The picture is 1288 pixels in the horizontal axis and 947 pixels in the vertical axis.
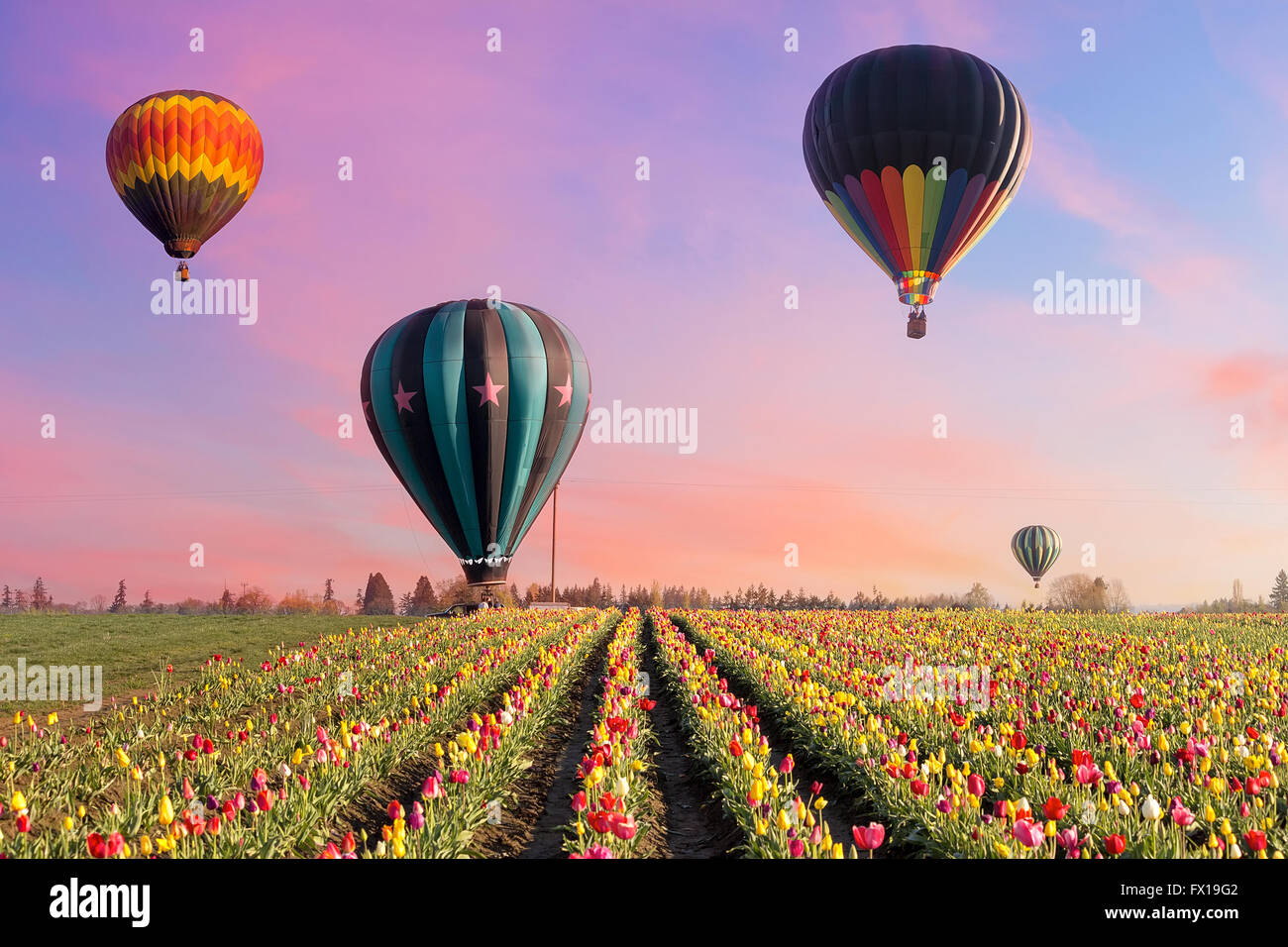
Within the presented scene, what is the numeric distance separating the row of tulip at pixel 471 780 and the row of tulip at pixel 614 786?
83 centimetres

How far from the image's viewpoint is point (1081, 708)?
12.7 meters

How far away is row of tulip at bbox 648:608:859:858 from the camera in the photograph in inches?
271

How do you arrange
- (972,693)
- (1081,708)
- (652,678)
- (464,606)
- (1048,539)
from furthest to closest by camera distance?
1. (1048,539)
2. (464,606)
3. (652,678)
4. (972,693)
5. (1081,708)

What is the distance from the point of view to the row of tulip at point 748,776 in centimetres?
688

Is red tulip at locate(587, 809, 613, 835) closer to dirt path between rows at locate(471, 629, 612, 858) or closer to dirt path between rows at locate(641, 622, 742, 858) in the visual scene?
dirt path between rows at locate(641, 622, 742, 858)

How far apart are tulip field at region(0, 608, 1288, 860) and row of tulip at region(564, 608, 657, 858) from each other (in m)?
0.04

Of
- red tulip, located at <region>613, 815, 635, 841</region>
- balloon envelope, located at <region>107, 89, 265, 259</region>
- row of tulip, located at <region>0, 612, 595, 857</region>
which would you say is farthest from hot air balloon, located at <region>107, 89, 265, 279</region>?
red tulip, located at <region>613, 815, 635, 841</region>

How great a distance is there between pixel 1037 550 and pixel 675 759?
61719mm

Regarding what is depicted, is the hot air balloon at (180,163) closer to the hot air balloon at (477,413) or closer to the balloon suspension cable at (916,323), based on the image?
the hot air balloon at (477,413)

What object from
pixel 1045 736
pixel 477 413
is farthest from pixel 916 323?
pixel 1045 736

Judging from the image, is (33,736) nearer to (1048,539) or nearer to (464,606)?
(464,606)
